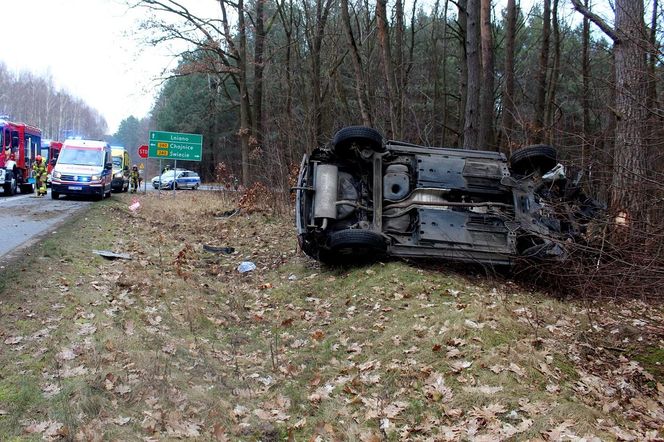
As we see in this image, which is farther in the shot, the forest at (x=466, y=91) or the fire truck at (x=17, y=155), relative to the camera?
the fire truck at (x=17, y=155)

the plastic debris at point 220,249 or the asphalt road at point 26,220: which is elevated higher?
the asphalt road at point 26,220

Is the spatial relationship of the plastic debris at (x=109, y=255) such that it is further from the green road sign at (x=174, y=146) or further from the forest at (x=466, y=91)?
the green road sign at (x=174, y=146)

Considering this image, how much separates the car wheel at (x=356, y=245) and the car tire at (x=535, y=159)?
8.63ft

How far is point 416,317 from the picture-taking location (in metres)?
6.00

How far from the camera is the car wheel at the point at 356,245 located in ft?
25.1

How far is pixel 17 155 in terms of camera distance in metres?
22.9

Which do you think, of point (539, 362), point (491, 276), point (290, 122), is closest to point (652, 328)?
point (539, 362)

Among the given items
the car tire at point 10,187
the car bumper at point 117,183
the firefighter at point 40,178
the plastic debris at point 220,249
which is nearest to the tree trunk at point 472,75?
the plastic debris at point 220,249

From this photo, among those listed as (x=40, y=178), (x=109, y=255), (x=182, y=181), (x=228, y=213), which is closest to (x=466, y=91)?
(x=228, y=213)

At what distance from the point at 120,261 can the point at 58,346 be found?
13.8ft

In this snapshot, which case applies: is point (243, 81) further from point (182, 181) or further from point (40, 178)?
point (182, 181)

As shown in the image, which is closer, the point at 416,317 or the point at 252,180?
the point at 416,317

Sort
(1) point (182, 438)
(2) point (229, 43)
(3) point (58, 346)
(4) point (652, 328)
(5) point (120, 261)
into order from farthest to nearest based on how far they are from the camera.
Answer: (2) point (229, 43), (5) point (120, 261), (4) point (652, 328), (3) point (58, 346), (1) point (182, 438)

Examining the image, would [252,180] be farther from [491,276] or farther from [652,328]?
[652,328]
